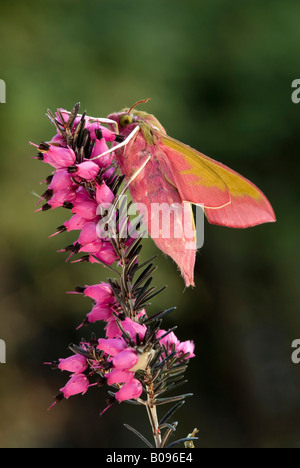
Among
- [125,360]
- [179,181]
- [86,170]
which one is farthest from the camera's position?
[179,181]

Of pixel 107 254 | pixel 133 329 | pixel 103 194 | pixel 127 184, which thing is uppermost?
pixel 127 184

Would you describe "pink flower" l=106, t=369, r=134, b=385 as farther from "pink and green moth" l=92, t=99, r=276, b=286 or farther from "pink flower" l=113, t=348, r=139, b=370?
"pink and green moth" l=92, t=99, r=276, b=286

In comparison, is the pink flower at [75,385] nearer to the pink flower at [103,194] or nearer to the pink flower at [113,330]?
the pink flower at [113,330]

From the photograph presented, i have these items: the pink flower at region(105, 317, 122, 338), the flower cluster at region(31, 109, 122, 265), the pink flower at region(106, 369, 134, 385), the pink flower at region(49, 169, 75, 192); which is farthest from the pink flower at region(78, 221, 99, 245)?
the pink flower at region(106, 369, 134, 385)

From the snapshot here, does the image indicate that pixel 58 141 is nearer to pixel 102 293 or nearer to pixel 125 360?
pixel 102 293

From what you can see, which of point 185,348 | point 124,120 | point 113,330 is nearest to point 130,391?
point 113,330

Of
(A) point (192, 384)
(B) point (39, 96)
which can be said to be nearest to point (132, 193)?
(B) point (39, 96)
